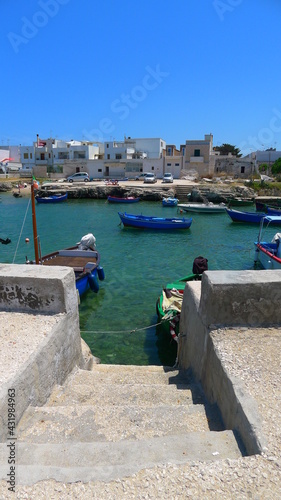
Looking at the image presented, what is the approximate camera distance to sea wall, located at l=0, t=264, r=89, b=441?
12.9ft

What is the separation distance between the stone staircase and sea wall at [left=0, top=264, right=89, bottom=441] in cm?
29

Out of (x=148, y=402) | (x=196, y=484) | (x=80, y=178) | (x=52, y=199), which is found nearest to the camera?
(x=196, y=484)

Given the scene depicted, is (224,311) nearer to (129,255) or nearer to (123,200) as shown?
(129,255)

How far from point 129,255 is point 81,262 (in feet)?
21.4

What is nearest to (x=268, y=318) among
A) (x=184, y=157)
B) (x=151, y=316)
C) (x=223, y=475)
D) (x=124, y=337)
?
(x=223, y=475)

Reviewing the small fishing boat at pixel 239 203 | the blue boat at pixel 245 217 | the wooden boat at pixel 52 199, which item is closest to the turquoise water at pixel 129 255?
the blue boat at pixel 245 217

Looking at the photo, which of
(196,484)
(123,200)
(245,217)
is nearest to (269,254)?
(196,484)

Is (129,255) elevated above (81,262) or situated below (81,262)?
below

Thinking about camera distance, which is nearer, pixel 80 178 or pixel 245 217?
pixel 245 217

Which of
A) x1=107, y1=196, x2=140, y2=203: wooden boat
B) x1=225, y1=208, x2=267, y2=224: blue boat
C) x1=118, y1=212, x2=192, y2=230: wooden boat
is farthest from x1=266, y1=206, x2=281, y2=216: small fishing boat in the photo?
x1=107, y1=196, x2=140, y2=203: wooden boat

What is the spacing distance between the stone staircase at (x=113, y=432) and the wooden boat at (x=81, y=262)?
8.93 meters

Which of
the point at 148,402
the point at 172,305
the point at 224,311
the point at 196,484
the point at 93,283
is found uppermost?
the point at 224,311

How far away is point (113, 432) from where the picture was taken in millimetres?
3375

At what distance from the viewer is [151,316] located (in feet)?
40.4
